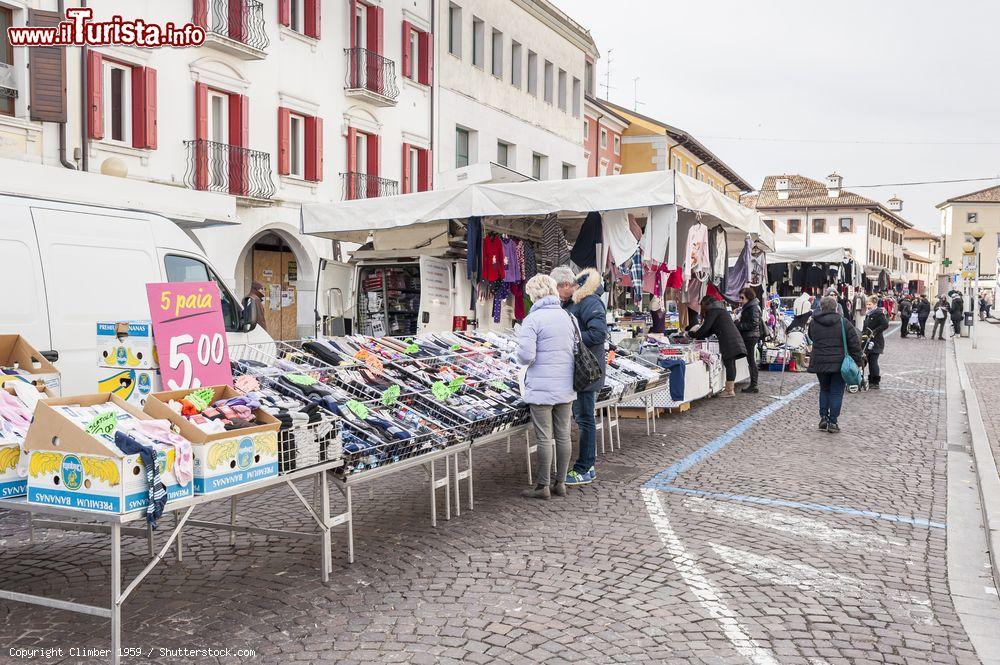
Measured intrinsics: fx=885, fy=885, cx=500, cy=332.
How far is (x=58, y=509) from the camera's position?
3.72m

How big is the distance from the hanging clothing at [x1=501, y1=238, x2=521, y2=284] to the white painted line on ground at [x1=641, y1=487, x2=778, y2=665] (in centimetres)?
499

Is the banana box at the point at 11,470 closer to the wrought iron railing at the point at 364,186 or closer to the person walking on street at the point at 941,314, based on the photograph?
the wrought iron railing at the point at 364,186

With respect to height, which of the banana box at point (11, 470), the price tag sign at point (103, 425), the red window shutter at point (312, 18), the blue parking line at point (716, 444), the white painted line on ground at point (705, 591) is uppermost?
the red window shutter at point (312, 18)

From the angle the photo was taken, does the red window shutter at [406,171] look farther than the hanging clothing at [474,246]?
Yes

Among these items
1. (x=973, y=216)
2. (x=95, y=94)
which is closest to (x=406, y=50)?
(x=95, y=94)

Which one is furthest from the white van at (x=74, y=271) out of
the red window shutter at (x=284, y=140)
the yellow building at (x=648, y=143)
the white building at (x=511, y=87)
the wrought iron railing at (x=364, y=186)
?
the yellow building at (x=648, y=143)

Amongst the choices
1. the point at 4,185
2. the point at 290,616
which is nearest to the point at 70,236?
the point at 4,185

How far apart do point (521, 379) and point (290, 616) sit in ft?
9.79

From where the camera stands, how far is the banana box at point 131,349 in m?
4.95

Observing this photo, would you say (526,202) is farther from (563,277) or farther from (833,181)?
(833,181)

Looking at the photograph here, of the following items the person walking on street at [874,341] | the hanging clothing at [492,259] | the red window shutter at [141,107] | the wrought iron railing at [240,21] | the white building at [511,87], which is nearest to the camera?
the hanging clothing at [492,259]

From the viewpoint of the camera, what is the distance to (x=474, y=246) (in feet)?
35.7

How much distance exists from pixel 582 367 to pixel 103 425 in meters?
3.94

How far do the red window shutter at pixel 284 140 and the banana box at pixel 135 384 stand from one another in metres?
15.3
